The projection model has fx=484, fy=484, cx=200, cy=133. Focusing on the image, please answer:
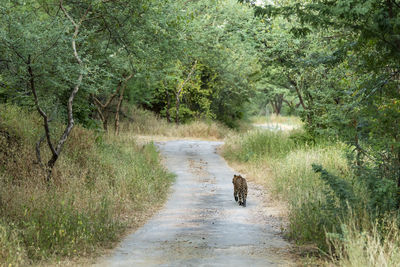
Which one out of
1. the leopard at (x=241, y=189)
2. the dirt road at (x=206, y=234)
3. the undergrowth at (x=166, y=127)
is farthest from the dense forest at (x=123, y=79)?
the undergrowth at (x=166, y=127)

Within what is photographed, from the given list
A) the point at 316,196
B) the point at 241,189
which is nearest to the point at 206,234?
the point at 316,196

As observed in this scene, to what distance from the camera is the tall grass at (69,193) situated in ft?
22.8

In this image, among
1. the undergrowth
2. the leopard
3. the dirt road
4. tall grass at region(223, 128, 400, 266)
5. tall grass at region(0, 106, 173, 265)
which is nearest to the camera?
tall grass at region(223, 128, 400, 266)

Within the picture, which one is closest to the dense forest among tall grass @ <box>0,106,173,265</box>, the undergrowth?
tall grass @ <box>0,106,173,265</box>

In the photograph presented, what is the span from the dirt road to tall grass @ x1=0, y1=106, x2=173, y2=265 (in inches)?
20.8

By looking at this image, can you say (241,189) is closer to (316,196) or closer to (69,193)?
(316,196)

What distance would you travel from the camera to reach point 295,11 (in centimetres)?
728

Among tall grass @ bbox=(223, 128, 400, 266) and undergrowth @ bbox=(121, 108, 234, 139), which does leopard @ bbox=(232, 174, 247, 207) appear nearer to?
tall grass @ bbox=(223, 128, 400, 266)

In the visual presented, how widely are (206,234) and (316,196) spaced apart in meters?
2.21

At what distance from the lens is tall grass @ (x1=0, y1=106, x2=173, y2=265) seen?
695 centimetres

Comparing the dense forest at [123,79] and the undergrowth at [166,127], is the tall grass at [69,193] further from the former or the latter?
the undergrowth at [166,127]

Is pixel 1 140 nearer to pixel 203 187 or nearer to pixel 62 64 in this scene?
pixel 62 64

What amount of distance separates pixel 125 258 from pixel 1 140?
650cm

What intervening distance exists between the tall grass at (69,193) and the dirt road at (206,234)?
528mm
